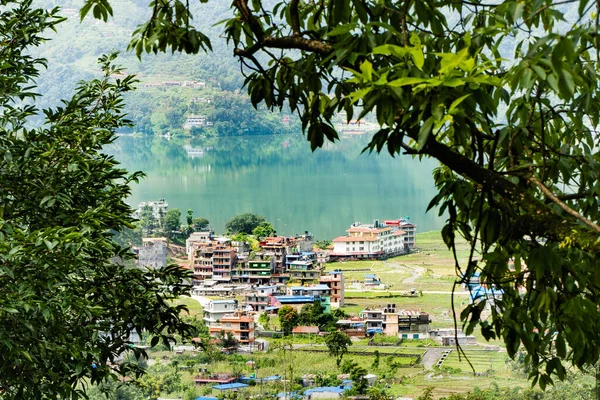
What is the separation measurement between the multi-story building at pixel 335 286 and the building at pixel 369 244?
6.95 ft

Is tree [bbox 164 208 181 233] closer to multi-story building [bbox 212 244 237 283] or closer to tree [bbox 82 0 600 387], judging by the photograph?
multi-story building [bbox 212 244 237 283]

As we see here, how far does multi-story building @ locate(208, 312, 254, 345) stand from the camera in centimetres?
1047

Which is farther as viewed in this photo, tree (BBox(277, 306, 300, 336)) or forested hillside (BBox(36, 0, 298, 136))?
forested hillside (BBox(36, 0, 298, 136))

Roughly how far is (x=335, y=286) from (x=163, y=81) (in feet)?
50.8

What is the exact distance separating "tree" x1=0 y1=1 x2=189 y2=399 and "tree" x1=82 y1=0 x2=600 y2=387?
0.80 meters

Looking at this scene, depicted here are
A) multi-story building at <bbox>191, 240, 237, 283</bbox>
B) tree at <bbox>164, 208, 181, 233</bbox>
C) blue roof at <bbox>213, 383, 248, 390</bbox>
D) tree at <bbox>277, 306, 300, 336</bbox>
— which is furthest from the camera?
tree at <bbox>164, 208, 181, 233</bbox>

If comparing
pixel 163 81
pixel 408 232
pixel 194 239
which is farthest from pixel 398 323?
pixel 163 81

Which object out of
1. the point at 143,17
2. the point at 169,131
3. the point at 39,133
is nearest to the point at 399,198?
the point at 169,131

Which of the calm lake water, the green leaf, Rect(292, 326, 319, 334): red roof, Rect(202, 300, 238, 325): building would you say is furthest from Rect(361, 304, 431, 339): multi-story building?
the green leaf

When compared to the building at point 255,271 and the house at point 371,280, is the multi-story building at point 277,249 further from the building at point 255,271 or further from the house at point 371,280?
the house at point 371,280

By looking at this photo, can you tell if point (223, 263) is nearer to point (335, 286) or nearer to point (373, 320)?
point (335, 286)

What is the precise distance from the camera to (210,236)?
1509 centimetres

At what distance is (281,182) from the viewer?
2603cm

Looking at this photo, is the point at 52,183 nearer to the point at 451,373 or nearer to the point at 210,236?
the point at 451,373
